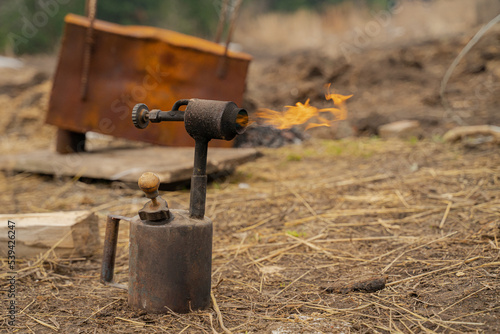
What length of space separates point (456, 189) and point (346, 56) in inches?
271

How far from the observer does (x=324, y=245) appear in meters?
2.32

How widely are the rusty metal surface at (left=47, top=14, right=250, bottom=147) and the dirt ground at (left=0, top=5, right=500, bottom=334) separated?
0.54m

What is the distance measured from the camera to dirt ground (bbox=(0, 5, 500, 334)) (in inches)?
61.9

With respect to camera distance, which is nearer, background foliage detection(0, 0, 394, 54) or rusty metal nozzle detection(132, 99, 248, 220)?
rusty metal nozzle detection(132, 99, 248, 220)

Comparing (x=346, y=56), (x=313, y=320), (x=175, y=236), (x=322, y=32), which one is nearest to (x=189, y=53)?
(x=175, y=236)

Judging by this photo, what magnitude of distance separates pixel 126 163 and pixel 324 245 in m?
1.91

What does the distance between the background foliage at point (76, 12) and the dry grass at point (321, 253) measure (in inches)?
331

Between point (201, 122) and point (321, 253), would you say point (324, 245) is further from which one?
point (201, 122)

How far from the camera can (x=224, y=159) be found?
3.46 meters

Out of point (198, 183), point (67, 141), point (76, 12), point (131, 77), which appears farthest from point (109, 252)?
point (76, 12)

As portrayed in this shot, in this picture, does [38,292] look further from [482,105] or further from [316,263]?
[482,105]

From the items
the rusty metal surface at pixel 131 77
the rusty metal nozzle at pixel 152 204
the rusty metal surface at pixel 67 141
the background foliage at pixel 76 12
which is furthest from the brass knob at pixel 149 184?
the background foliage at pixel 76 12

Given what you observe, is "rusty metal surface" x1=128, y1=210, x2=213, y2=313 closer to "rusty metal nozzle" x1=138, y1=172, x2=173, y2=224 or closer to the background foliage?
"rusty metal nozzle" x1=138, y1=172, x2=173, y2=224

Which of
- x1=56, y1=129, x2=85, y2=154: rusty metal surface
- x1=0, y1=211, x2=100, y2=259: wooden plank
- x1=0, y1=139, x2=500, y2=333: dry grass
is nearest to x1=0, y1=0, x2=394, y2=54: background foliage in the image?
x1=56, y1=129, x2=85, y2=154: rusty metal surface
